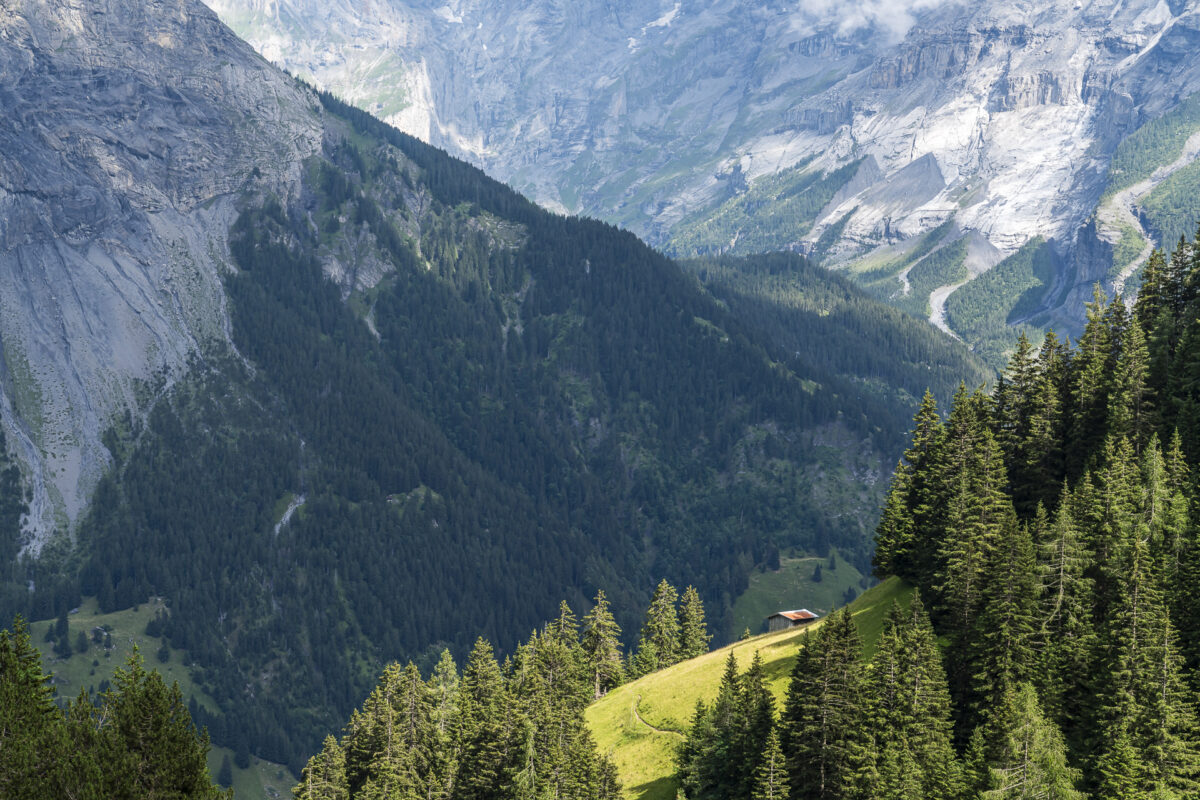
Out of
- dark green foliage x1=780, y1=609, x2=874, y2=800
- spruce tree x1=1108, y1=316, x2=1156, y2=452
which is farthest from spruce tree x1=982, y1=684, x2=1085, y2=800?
spruce tree x1=1108, y1=316, x2=1156, y2=452

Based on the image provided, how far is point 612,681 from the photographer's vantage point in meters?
120

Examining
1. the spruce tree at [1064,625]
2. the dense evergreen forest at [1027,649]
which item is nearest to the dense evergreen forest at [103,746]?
the dense evergreen forest at [1027,649]

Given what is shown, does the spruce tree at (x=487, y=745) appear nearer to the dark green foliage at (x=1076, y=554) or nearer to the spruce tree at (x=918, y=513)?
the dark green foliage at (x=1076, y=554)

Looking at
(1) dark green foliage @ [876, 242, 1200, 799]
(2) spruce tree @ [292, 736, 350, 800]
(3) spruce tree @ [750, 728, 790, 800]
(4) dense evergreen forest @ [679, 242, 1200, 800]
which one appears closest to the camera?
(1) dark green foliage @ [876, 242, 1200, 799]

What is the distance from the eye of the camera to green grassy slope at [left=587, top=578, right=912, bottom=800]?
286 ft

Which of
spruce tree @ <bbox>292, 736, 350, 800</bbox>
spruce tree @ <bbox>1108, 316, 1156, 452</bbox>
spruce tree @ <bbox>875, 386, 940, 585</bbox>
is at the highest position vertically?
spruce tree @ <bbox>1108, 316, 1156, 452</bbox>

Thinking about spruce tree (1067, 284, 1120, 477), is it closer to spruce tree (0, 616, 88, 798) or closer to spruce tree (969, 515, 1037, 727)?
spruce tree (969, 515, 1037, 727)

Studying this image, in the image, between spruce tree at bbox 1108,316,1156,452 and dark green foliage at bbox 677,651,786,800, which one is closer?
dark green foliage at bbox 677,651,786,800

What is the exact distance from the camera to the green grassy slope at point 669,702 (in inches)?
3428

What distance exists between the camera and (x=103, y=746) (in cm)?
4378

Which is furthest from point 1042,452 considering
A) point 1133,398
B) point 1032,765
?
point 1032,765

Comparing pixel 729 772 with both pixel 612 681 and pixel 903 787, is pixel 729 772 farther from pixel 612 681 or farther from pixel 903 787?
pixel 612 681

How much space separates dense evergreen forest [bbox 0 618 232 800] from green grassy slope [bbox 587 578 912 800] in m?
46.1

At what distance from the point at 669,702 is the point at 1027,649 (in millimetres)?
37053
